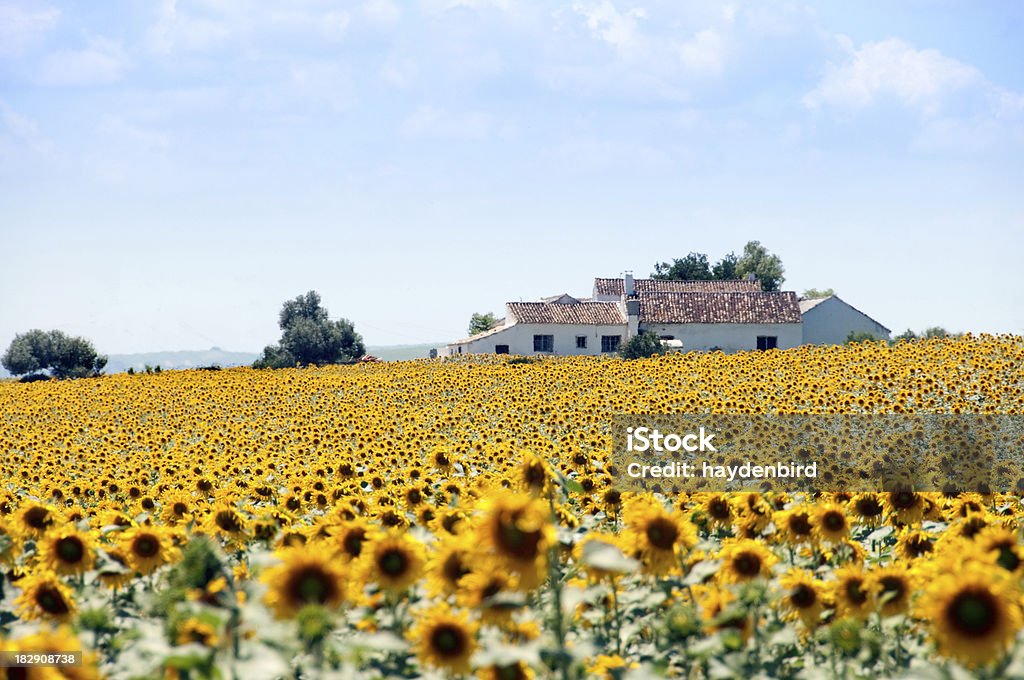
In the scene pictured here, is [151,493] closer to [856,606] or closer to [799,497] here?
[799,497]

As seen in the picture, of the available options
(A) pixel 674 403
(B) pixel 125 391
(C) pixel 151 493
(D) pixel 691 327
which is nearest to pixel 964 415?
(A) pixel 674 403

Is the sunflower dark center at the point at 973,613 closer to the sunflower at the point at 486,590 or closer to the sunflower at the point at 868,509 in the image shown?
the sunflower at the point at 486,590

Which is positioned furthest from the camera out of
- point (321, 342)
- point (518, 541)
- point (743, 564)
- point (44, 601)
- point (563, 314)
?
point (321, 342)

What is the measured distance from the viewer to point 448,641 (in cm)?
350

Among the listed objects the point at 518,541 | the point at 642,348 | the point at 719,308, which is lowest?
the point at 518,541

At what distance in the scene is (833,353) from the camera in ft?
88.6

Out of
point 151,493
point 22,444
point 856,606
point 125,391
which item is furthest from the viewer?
point 125,391

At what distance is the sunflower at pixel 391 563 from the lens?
12.1ft

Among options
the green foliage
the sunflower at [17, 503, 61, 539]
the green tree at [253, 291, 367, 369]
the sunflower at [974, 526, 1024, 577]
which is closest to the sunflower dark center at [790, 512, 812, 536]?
the sunflower at [974, 526, 1024, 577]

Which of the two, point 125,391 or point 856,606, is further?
point 125,391

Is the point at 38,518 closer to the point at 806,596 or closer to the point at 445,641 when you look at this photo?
A: the point at 445,641

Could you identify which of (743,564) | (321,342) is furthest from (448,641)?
(321,342)

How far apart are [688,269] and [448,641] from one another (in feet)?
353

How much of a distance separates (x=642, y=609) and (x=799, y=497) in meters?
2.36
